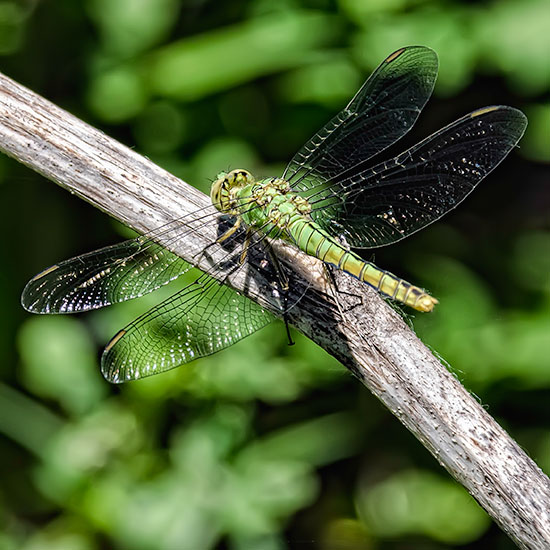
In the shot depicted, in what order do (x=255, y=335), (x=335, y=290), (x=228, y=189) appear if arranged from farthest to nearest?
(x=255, y=335)
(x=228, y=189)
(x=335, y=290)

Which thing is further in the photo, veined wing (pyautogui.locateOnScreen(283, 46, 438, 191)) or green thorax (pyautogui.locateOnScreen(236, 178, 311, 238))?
veined wing (pyautogui.locateOnScreen(283, 46, 438, 191))

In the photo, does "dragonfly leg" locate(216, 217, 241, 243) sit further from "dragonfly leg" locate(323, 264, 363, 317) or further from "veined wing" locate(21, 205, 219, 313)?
"dragonfly leg" locate(323, 264, 363, 317)

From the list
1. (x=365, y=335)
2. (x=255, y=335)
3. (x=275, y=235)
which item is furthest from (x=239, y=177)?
(x=365, y=335)

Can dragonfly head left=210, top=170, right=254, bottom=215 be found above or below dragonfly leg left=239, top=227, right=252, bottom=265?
above

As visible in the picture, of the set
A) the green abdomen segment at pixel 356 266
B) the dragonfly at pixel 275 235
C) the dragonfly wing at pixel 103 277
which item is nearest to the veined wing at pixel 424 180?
the dragonfly at pixel 275 235

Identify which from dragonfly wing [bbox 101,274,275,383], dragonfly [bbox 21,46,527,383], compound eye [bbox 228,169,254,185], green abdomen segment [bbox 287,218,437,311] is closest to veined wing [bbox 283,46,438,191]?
dragonfly [bbox 21,46,527,383]

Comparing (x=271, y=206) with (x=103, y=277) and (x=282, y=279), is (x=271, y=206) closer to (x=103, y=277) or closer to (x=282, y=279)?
(x=282, y=279)
